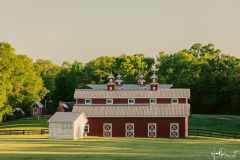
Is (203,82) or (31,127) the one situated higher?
(203,82)

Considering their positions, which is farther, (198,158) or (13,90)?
(13,90)

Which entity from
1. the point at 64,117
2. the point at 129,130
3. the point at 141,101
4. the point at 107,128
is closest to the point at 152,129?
the point at 129,130

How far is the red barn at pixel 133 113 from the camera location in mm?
71875

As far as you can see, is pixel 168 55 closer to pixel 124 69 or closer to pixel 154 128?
pixel 124 69

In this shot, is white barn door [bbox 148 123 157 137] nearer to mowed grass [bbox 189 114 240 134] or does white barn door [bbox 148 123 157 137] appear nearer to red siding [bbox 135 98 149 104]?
red siding [bbox 135 98 149 104]

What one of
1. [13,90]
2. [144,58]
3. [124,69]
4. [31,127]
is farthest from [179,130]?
[144,58]

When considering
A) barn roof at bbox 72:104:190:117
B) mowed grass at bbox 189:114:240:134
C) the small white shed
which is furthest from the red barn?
mowed grass at bbox 189:114:240:134

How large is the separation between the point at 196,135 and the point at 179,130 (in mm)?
2388

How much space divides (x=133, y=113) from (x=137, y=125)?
166 centimetres

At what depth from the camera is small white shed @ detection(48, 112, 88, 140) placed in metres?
63.8

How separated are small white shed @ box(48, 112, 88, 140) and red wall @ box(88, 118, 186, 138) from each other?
21.6 feet

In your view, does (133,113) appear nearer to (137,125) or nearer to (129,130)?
(137,125)

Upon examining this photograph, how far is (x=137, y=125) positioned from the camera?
72.3 meters

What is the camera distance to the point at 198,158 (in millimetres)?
33969
